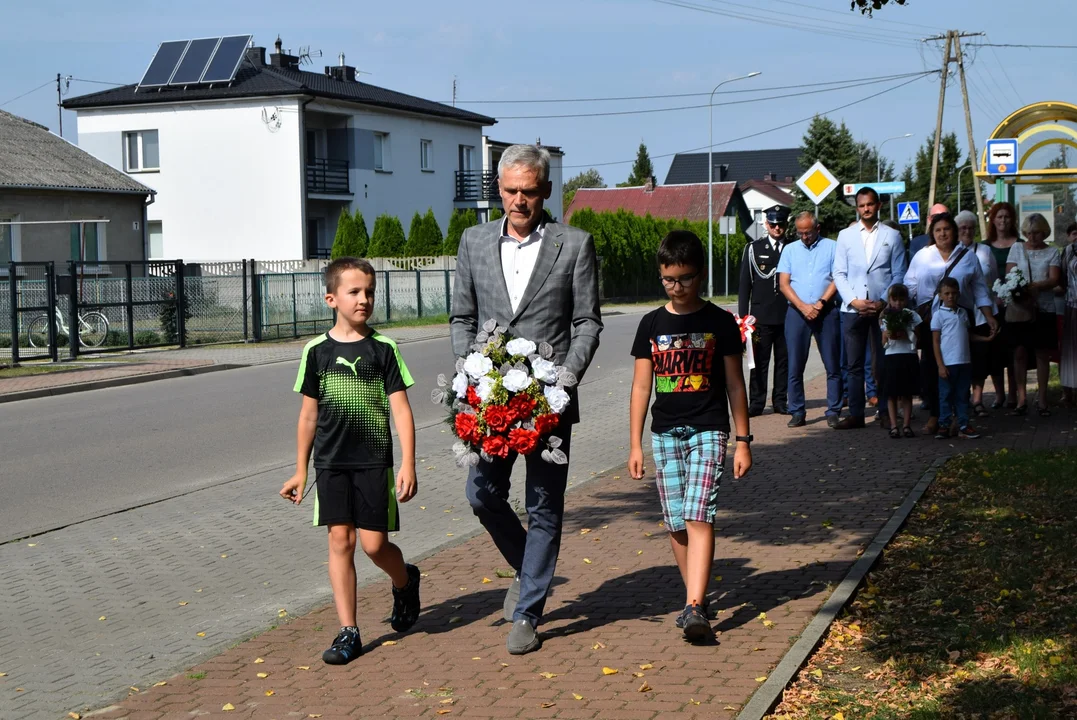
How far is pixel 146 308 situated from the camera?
81.6 feet

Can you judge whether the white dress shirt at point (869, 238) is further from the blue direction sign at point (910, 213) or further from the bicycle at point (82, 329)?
the blue direction sign at point (910, 213)

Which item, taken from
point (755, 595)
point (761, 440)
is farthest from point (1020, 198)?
point (755, 595)

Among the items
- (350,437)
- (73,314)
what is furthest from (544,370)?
(73,314)

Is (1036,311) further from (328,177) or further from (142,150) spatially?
(142,150)

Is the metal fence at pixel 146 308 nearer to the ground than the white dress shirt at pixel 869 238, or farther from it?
nearer to the ground

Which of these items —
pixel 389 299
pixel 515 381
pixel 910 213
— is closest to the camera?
pixel 515 381

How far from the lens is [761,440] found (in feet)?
37.2

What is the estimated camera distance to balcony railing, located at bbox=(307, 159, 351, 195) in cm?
4656

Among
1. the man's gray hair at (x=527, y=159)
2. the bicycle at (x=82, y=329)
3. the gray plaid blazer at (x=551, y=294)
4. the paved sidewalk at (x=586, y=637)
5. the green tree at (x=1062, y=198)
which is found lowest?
the paved sidewalk at (x=586, y=637)

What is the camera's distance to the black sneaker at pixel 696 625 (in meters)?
5.19

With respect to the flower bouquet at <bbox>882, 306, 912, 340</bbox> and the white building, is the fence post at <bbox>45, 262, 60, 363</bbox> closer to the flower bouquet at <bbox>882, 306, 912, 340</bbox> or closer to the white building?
the flower bouquet at <bbox>882, 306, 912, 340</bbox>

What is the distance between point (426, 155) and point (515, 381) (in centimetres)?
4959

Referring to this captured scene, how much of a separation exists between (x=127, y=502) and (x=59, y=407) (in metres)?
A: 7.39

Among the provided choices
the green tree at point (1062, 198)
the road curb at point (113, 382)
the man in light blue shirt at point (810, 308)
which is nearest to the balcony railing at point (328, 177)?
the road curb at point (113, 382)
